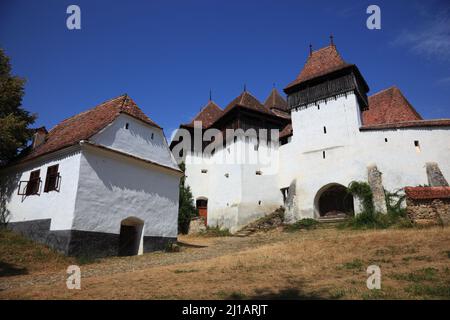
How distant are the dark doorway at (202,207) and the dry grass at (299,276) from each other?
49.3 feet

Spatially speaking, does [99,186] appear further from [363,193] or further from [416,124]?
[416,124]

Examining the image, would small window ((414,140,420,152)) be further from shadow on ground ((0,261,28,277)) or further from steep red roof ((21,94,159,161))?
shadow on ground ((0,261,28,277))

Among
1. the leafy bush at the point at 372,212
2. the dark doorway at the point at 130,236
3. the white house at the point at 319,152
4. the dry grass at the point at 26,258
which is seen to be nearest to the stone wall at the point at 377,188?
the white house at the point at 319,152

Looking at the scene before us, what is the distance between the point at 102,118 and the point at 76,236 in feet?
18.0

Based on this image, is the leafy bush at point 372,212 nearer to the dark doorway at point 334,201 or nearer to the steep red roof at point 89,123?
the dark doorway at point 334,201

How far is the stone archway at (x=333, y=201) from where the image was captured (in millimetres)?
20984

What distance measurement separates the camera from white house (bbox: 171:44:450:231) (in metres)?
18.4

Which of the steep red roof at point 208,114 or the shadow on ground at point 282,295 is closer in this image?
the shadow on ground at point 282,295

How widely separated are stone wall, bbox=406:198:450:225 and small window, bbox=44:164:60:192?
1469 cm

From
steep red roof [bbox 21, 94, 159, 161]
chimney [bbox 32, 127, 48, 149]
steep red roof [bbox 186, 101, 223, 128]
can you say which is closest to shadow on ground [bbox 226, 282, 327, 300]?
steep red roof [bbox 21, 94, 159, 161]

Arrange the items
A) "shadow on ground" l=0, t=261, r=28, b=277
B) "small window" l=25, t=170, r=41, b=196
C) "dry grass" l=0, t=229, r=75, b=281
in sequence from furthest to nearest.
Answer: "small window" l=25, t=170, r=41, b=196, "dry grass" l=0, t=229, r=75, b=281, "shadow on ground" l=0, t=261, r=28, b=277
